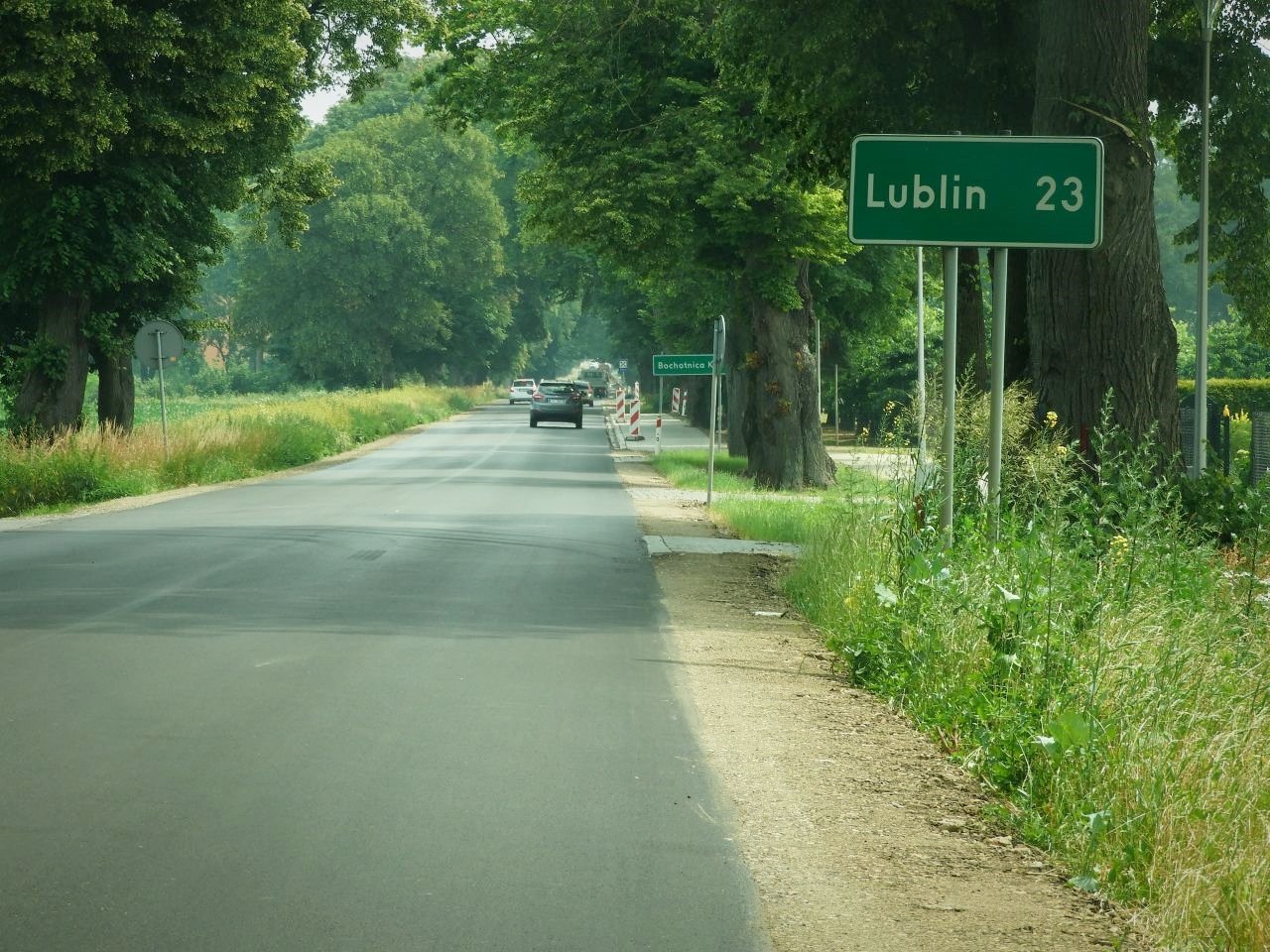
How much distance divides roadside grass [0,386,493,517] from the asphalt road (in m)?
11.2

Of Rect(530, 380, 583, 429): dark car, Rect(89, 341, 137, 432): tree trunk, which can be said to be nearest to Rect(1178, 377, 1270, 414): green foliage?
Rect(89, 341, 137, 432): tree trunk

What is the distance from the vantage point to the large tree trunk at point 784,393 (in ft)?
105

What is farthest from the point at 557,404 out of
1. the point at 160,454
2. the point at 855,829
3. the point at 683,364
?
the point at 855,829

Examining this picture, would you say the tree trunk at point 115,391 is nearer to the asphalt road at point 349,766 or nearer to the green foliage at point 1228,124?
the asphalt road at point 349,766

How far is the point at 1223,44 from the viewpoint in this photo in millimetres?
19625

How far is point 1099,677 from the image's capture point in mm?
7512

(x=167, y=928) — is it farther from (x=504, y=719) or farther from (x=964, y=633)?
(x=964, y=633)

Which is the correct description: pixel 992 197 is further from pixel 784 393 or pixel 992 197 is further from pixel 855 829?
pixel 784 393

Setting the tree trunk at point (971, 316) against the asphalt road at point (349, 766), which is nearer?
the asphalt road at point (349, 766)

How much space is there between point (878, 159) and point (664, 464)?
2996 cm

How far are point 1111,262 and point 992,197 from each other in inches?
160

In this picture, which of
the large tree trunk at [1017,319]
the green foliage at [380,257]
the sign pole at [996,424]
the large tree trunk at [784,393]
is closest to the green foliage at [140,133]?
the large tree trunk at [784,393]

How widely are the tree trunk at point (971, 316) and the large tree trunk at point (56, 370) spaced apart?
1678 cm

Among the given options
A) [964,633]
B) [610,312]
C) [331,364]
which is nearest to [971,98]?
[964,633]
